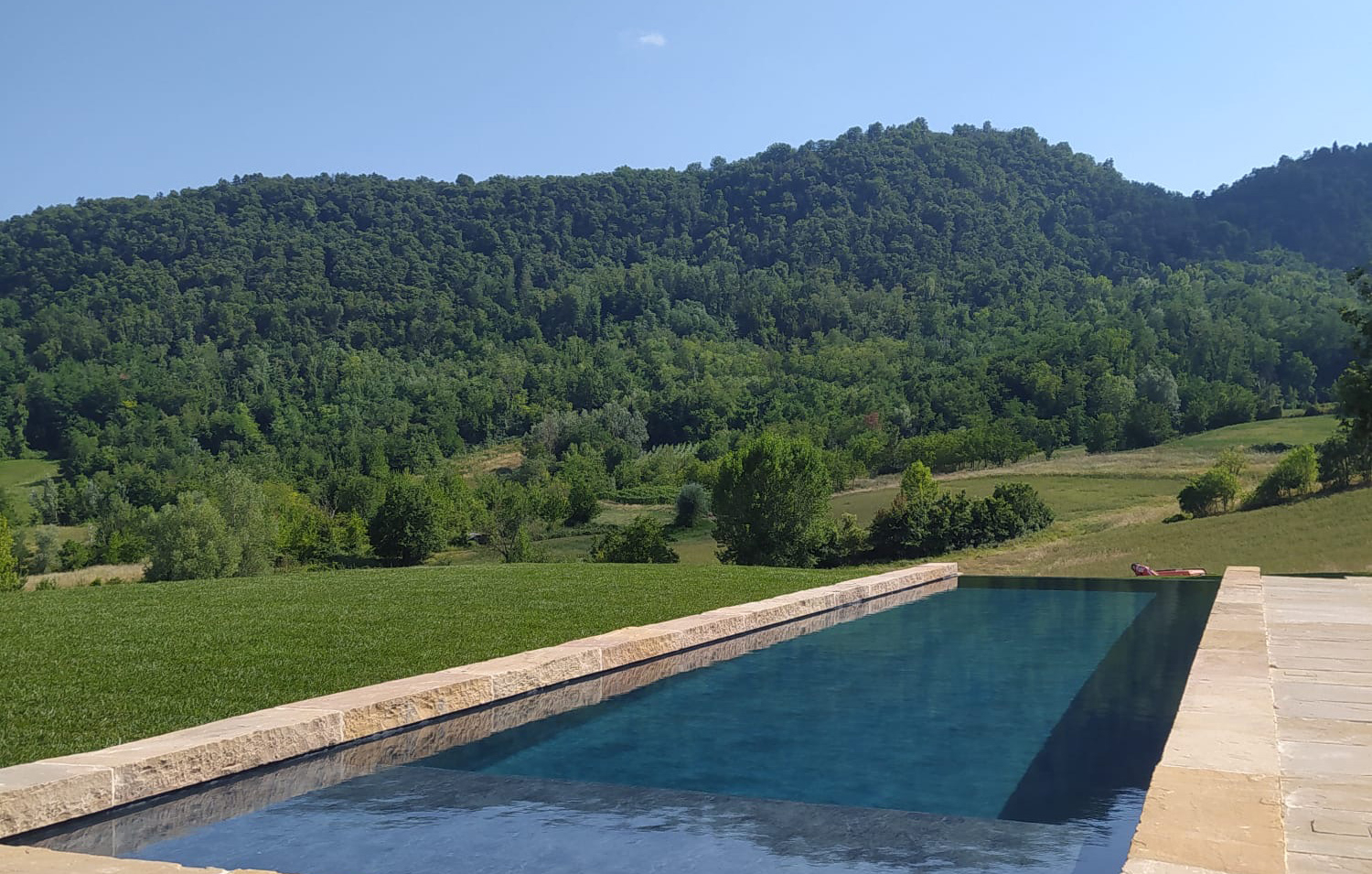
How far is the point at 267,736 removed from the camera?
6.12 meters

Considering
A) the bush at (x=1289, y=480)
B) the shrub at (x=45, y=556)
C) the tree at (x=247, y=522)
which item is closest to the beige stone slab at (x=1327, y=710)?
the bush at (x=1289, y=480)

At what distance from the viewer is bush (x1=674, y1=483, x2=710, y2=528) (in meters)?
68.8

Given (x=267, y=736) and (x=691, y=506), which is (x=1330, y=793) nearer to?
(x=267, y=736)

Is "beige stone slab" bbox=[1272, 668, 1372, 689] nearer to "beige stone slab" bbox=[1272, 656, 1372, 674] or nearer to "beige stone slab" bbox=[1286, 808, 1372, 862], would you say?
"beige stone slab" bbox=[1272, 656, 1372, 674]

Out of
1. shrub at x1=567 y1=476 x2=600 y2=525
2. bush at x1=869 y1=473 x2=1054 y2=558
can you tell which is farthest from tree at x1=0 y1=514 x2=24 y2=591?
shrub at x1=567 y1=476 x2=600 y2=525

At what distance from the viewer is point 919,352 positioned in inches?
4405

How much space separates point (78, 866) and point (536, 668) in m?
5.03

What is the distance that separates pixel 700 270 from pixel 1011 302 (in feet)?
126

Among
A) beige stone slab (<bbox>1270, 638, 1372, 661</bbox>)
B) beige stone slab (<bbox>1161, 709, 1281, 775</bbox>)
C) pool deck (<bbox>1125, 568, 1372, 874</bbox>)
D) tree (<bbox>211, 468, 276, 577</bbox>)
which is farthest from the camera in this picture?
tree (<bbox>211, 468, 276, 577</bbox>)

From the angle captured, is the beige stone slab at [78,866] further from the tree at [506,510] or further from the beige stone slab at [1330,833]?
the tree at [506,510]

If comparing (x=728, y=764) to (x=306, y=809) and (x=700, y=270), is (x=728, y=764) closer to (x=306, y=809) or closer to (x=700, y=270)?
(x=306, y=809)

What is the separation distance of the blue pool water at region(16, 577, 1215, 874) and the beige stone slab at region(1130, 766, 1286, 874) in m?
0.46

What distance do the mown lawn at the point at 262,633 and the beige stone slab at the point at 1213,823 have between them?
544 centimetres

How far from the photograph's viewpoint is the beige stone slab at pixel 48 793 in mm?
4633
